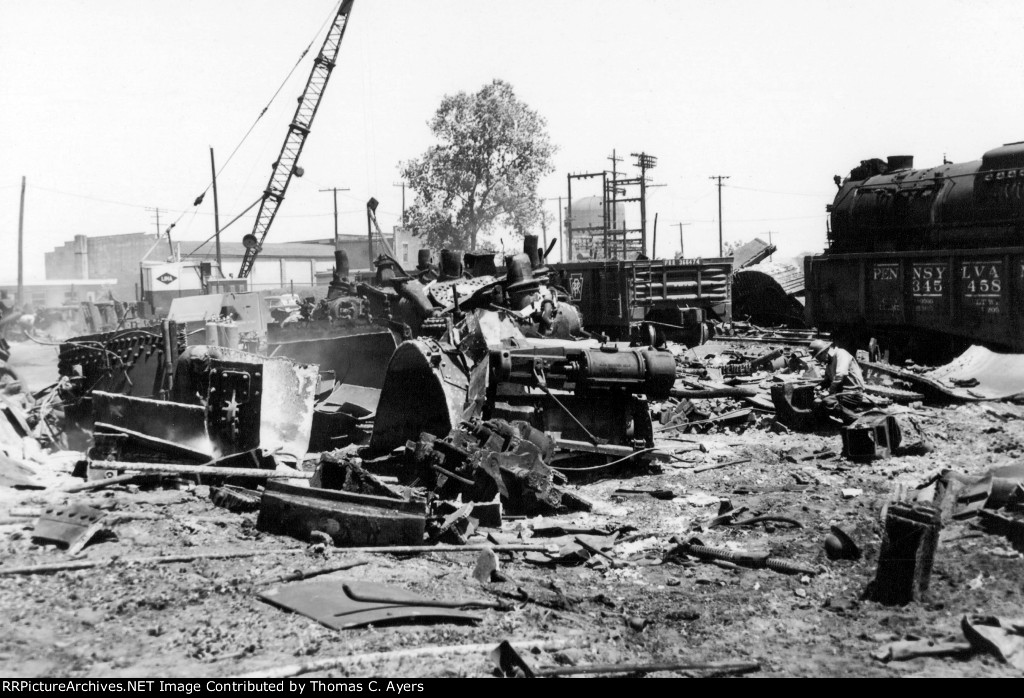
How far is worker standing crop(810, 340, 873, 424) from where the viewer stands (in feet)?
34.9

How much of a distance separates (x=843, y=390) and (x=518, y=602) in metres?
7.30

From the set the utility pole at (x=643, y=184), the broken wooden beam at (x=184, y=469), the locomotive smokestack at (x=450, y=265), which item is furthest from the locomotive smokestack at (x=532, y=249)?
the utility pole at (x=643, y=184)

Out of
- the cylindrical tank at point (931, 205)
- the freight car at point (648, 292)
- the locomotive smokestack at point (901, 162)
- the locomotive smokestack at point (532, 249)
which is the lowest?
the freight car at point (648, 292)

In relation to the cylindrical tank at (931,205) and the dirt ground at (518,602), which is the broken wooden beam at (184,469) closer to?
the dirt ground at (518,602)

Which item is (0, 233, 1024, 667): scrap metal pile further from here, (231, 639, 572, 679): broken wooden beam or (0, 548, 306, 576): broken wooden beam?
(231, 639, 572, 679): broken wooden beam

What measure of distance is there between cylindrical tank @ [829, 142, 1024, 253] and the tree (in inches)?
1096

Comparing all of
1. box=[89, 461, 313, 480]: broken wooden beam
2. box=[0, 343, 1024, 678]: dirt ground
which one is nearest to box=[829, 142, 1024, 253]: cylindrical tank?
box=[0, 343, 1024, 678]: dirt ground

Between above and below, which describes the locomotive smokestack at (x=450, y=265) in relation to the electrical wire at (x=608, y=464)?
above

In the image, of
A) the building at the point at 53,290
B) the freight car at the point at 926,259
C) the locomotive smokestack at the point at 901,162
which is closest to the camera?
the freight car at the point at 926,259

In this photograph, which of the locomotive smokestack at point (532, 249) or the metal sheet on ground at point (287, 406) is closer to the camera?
the metal sheet on ground at point (287, 406)

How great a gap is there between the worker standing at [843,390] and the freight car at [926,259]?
13.3ft

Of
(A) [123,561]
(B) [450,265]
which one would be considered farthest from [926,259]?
(A) [123,561]

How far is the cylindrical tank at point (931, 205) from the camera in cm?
1427

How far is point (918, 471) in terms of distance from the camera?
8.33 metres
